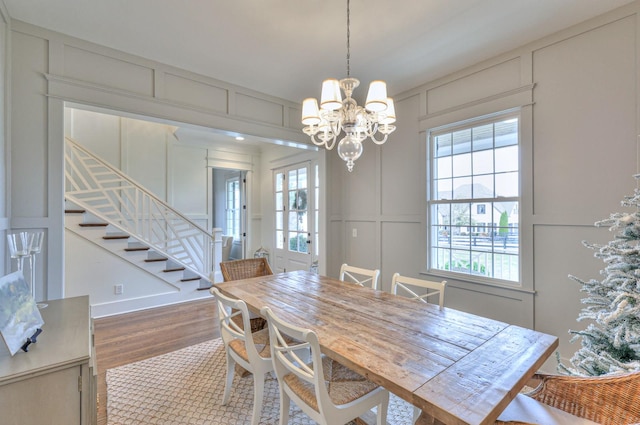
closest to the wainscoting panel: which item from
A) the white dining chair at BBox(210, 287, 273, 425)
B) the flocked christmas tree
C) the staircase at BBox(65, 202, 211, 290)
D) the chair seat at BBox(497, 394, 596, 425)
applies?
the staircase at BBox(65, 202, 211, 290)

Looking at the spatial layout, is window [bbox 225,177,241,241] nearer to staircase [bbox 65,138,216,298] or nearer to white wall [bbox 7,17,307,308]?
staircase [bbox 65,138,216,298]

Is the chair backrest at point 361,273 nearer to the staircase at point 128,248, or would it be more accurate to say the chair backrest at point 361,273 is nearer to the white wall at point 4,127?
the white wall at point 4,127

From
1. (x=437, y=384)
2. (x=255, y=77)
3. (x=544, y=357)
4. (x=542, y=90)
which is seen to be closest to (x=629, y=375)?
(x=544, y=357)

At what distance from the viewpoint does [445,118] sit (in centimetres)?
307

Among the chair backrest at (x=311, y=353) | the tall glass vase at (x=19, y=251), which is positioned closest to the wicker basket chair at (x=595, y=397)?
the chair backrest at (x=311, y=353)

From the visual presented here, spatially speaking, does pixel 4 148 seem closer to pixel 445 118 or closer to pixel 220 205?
pixel 445 118

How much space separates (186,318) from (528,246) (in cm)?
390

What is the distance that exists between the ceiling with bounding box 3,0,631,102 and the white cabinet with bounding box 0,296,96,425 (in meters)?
2.22

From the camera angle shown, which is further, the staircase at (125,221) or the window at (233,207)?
the window at (233,207)

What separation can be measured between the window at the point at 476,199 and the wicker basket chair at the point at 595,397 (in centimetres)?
155

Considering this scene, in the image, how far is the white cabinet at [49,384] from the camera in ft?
3.34

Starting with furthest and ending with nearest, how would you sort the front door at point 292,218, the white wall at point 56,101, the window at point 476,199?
the front door at point 292,218 → the window at point 476,199 → the white wall at point 56,101

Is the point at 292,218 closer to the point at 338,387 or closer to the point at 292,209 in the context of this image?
the point at 292,209

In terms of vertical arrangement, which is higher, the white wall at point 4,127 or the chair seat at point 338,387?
the white wall at point 4,127
